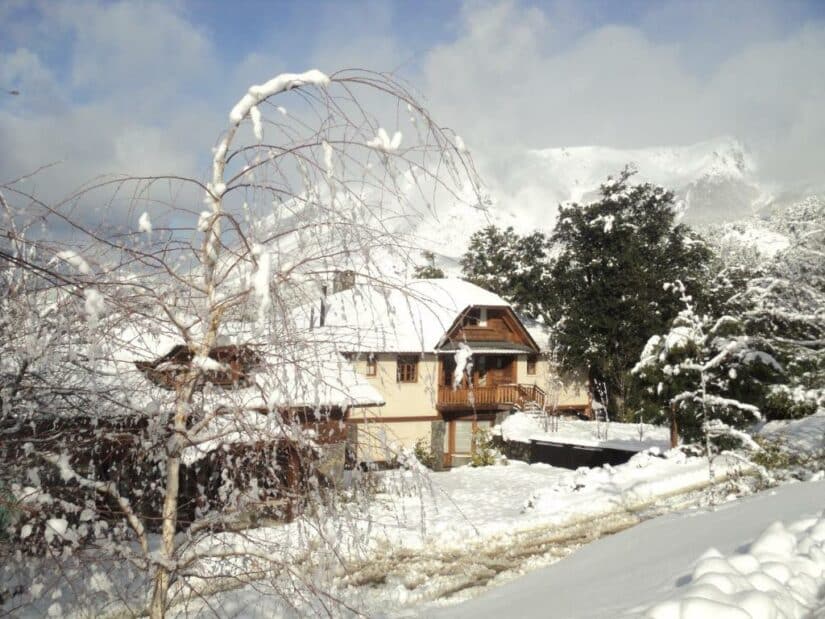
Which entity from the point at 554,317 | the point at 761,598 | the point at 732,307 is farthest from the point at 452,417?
the point at 761,598

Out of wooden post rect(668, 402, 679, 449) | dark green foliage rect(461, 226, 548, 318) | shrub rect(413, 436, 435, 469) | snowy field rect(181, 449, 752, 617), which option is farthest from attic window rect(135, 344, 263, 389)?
dark green foliage rect(461, 226, 548, 318)

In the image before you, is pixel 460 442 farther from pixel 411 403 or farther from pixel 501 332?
pixel 501 332

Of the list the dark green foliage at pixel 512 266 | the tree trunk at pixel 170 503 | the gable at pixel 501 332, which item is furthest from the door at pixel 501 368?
the tree trunk at pixel 170 503

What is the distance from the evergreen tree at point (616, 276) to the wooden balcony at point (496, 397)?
3.47m

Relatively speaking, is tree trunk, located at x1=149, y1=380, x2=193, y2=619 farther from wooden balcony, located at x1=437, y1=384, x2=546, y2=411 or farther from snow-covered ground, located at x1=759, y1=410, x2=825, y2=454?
wooden balcony, located at x1=437, y1=384, x2=546, y2=411

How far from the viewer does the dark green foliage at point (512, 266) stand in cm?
3691

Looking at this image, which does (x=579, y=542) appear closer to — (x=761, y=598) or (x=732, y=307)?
(x=761, y=598)

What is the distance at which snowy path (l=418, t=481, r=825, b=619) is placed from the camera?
402 cm

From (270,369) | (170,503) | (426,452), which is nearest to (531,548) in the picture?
(170,503)

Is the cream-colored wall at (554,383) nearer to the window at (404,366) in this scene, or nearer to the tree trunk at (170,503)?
the window at (404,366)

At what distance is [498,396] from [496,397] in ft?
0.37

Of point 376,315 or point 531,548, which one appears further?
point 531,548

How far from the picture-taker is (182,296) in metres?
2.56

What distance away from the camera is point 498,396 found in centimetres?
2827
